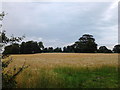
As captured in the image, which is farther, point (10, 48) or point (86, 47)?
point (86, 47)

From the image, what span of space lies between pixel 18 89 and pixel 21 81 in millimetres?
620

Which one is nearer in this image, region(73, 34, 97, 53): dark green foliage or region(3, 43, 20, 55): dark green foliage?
region(3, 43, 20, 55): dark green foliage

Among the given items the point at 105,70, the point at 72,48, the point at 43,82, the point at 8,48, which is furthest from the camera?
the point at 72,48

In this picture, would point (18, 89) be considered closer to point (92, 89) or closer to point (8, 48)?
point (8, 48)

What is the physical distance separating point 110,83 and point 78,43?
231ft

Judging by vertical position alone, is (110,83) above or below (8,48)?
below

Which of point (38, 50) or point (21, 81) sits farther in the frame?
point (38, 50)

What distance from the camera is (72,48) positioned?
2992 inches

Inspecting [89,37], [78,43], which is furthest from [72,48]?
[89,37]

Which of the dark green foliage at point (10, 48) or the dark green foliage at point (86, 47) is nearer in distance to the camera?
the dark green foliage at point (10, 48)

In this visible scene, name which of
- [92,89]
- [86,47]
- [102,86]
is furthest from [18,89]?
[86,47]

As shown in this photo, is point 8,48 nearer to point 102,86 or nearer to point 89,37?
point 102,86

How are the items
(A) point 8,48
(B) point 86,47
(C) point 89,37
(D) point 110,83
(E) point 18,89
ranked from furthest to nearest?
(C) point 89,37
(B) point 86,47
(D) point 110,83
(E) point 18,89
(A) point 8,48

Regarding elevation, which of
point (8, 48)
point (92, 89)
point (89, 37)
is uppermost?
point (89, 37)
